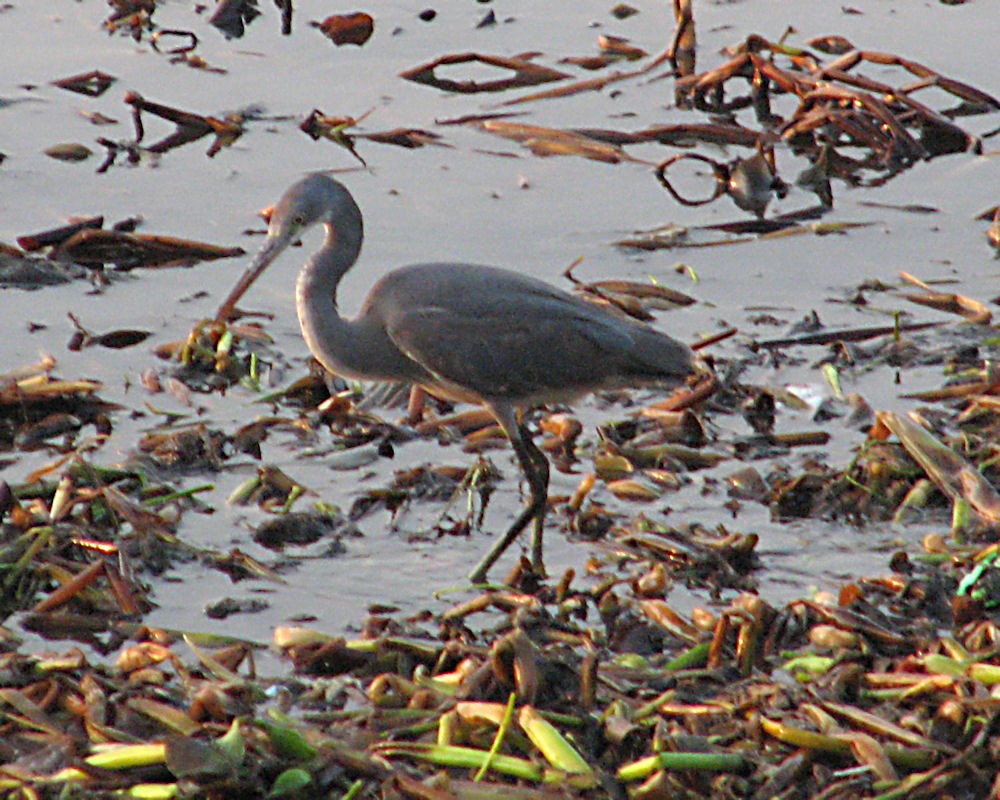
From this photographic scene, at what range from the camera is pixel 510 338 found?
6.24 metres

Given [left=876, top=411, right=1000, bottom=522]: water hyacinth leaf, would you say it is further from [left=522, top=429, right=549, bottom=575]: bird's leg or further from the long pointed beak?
the long pointed beak

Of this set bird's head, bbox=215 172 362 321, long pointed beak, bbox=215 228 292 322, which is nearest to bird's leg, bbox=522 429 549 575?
bird's head, bbox=215 172 362 321

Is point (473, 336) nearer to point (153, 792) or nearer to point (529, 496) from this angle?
point (529, 496)

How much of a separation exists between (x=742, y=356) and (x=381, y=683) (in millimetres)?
3150

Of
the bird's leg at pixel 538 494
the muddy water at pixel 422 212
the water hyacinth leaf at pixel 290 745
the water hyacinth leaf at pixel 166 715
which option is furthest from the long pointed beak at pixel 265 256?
the water hyacinth leaf at pixel 290 745

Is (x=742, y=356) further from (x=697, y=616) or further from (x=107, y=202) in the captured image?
(x=107, y=202)

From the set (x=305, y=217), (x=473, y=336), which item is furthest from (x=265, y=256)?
(x=473, y=336)

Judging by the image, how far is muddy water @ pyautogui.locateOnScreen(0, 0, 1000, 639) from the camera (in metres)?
6.12

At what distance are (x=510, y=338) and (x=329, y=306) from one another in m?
0.67

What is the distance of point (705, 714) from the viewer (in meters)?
4.64

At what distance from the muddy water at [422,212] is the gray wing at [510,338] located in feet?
1.59

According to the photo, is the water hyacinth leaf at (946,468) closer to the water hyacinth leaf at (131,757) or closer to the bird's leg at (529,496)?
the bird's leg at (529,496)

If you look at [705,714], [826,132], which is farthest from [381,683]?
[826,132]

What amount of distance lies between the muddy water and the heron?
42cm
